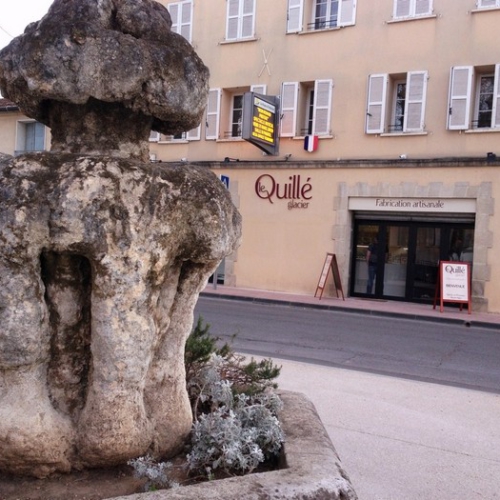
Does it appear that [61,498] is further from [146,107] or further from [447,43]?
[447,43]

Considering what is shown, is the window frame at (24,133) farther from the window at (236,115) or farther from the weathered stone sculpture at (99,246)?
the weathered stone sculpture at (99,246)

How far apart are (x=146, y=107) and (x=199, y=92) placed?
279mm

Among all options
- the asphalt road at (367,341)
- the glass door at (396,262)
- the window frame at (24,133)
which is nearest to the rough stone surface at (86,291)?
the asphalt road at (367,341)

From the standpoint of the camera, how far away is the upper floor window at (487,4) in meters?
14.2

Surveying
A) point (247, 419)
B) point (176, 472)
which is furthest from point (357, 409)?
point (176, 472)

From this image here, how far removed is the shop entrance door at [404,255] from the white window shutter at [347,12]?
208 inches

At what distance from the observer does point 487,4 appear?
14359mm

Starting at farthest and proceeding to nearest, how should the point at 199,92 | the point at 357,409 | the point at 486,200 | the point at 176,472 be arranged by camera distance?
the point at 486,200, the point at 357,409, the point at 199,92, the point at 176,472

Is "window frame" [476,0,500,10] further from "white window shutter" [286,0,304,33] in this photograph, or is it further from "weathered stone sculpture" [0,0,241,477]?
"weathered stone sculpture" [0,0,241,477]

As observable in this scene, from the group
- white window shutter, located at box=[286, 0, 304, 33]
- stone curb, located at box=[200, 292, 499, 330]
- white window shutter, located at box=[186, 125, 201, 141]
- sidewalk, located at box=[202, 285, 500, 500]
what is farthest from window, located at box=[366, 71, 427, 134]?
sidewalk, located at box=[202, 285, 500, 500]

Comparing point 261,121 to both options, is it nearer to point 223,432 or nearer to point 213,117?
point 213,117

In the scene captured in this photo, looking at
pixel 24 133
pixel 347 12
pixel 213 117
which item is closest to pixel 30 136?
pixel 24 133

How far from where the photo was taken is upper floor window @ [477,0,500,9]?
14245mm

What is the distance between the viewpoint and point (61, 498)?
7.59 feet
